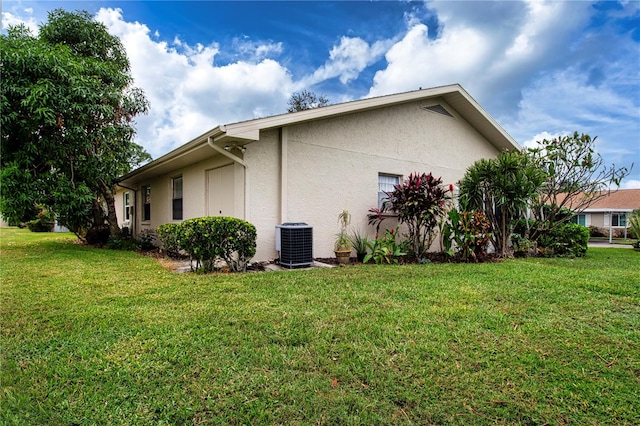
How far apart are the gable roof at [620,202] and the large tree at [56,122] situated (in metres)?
30.9

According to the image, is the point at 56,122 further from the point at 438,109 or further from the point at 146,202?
the point at 438,109

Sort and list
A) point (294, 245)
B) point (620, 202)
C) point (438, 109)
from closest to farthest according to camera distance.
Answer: point (294, 245)
point (438, 109)
point (620, 202)

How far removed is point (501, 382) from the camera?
248 centimetres

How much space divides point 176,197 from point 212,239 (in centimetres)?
603

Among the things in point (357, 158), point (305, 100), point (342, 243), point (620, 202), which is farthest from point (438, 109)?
point (620, 202)

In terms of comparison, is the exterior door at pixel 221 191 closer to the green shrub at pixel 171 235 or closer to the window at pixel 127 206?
the green shrub at pixel 171 235

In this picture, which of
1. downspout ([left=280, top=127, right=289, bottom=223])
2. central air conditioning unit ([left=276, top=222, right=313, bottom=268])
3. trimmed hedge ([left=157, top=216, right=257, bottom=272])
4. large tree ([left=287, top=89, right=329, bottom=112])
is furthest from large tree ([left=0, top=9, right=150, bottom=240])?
large tree ([left=287, top=89, right=329, bottom=112])

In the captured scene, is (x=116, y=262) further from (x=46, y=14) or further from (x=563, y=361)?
(x=46, y=14)

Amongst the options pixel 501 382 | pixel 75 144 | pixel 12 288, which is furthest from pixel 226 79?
pixel 501 382

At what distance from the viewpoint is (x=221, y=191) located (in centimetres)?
838

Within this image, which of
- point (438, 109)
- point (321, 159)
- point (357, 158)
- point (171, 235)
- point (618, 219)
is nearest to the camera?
→ point (171, 235)

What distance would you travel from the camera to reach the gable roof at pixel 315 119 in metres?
6.75

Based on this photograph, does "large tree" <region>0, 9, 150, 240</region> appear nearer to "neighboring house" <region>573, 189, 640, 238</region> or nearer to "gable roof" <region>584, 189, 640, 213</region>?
"neighboring house" <region>573, 189, 640, 238</region>

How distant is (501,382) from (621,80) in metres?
11.7
